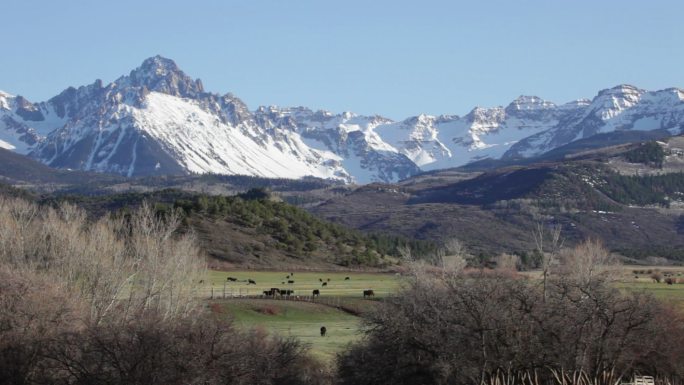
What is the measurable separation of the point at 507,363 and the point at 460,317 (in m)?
4.47

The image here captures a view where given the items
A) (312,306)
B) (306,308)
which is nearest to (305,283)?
(312,306)

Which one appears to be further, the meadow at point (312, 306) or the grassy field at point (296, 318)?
the grassy field at point (296, 318)

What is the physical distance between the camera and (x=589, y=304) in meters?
73.9

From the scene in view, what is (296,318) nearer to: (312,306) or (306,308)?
(306,308)

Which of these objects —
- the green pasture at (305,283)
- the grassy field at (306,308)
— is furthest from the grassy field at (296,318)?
the green pasture at (305,283)

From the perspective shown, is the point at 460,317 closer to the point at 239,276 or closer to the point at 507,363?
the point at 507,363

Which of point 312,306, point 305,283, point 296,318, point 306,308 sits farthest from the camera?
point 305,283

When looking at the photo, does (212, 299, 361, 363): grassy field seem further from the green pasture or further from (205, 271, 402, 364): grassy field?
the green pasture

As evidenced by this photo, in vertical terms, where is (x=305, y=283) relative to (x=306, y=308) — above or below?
above

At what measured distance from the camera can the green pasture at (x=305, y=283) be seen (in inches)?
5443

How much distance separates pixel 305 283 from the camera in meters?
162

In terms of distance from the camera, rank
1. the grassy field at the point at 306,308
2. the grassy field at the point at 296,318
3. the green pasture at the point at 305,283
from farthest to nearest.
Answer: the green pasture at the point at 305,283 → the grassy field at the point at 296,318 → the grassy field at the point at 306,308

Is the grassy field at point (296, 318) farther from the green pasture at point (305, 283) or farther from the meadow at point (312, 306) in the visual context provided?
the green pasture at point (305, 283)

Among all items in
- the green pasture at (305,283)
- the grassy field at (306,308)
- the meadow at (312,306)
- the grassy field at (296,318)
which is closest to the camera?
the meadow at (312,306)
